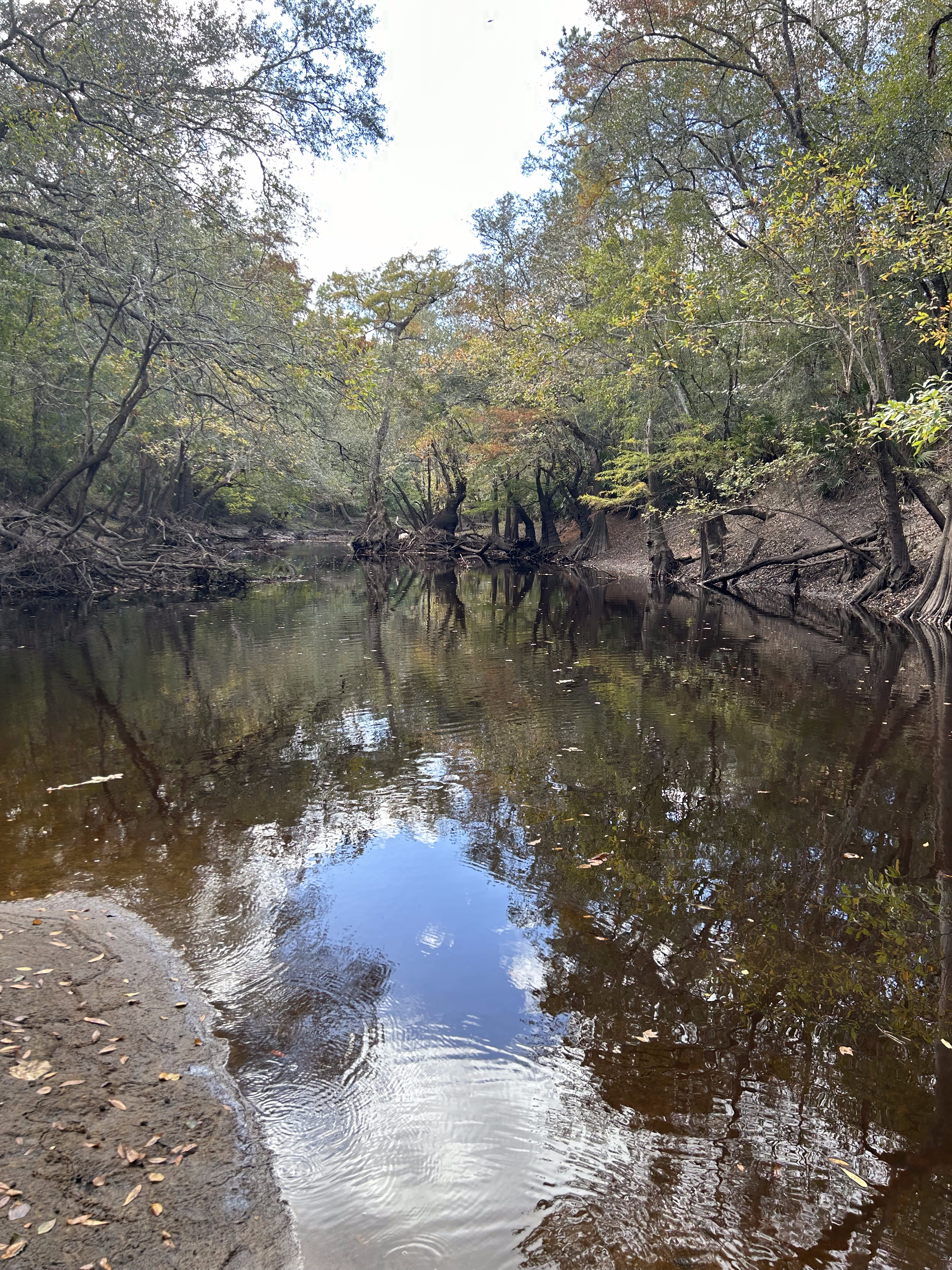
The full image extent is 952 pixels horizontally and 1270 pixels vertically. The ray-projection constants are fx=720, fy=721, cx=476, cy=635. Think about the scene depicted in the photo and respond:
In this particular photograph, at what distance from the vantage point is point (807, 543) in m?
22.4

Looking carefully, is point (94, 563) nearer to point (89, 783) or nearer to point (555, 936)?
point (89, 783)

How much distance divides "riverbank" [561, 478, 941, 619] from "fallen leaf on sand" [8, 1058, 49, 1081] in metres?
17.6

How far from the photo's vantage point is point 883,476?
15.9 m

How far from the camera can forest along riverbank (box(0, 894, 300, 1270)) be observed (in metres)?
2.29

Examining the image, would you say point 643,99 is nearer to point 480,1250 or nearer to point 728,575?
point 728,575

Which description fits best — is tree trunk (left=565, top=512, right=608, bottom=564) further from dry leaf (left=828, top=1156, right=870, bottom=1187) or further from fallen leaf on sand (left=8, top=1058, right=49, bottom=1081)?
fallen leaf on sand (left=8, top=1058, right=49, bottom=1081)

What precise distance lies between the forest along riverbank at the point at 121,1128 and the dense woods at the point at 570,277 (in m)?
7.84

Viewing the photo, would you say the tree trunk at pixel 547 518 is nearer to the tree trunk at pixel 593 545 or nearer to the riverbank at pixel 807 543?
the tree trunk at pixel 593 545

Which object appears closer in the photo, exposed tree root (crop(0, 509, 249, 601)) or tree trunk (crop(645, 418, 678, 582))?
exposed tree root (crop(0, 509, 249, 601))

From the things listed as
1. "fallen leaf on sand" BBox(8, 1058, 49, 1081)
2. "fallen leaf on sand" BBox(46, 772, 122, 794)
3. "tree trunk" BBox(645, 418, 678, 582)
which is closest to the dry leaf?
"fallen leaf on sand" BBox(8, 1058, 49, 1081)

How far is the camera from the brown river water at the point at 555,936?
104 inches

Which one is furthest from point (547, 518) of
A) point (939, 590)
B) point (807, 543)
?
point (939, 590)

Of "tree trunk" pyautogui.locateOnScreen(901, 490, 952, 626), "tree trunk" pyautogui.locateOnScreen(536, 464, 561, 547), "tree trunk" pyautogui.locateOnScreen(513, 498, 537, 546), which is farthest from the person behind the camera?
"tree trunk" pyautogui.locateOnScreen(513, 498, 537, 546)

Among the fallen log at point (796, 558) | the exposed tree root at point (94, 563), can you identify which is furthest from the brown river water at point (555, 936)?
the exposed tree root at point (94, 563)
